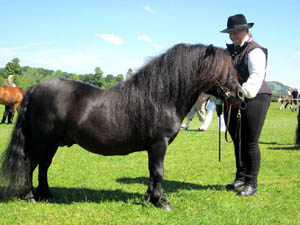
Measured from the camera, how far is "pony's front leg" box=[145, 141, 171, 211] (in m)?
3.75

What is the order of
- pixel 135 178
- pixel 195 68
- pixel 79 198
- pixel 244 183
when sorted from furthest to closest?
pixel 135 178 → pixel 244 183 → pixel 79 198 → pixel 195 68

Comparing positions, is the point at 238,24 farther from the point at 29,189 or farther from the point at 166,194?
the point at 29,189

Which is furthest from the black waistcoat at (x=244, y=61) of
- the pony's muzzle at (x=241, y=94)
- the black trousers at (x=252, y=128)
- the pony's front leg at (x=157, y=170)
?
the pony's front leg at (x=157, y=170)

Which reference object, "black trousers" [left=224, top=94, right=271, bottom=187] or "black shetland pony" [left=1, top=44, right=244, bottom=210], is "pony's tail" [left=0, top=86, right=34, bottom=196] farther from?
"black trousers" [left=224, top=94, right=271, bottom=187]

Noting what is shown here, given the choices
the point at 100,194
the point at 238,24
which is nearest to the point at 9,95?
the point at 100,194

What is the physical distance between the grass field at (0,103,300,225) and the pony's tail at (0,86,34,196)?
241 millimetres

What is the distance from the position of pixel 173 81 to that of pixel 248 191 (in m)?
2.16

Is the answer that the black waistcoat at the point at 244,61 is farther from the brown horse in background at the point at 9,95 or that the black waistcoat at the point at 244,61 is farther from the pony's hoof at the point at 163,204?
the brown horse in background at the point at 9,95

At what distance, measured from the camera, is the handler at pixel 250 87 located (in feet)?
13.4

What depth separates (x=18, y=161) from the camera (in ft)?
13.0

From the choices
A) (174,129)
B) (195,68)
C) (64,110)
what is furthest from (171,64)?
(64,110)

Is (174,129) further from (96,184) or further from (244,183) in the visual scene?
(96,184)

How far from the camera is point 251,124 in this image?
14.3ft

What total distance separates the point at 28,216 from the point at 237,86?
3126 mm
